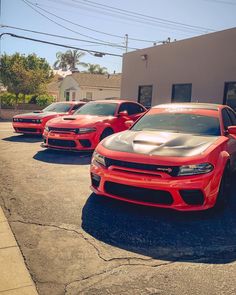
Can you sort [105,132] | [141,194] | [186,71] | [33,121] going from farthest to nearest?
1. [186,71]
2. [33,121]
3. [105,132]
4. [141,194]

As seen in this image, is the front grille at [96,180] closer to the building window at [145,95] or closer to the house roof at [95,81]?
the building window at [145,95]

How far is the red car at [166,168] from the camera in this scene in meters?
3.88

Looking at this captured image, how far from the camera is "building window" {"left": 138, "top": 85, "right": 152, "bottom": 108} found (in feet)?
54.4

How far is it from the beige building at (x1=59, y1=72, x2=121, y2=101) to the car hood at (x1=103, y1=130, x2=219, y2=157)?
1382 inches

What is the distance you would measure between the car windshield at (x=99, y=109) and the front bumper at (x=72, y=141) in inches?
49.4

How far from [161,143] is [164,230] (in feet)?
3.94

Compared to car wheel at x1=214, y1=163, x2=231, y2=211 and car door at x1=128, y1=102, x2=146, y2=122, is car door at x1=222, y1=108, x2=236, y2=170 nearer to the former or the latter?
car wheel at x1=214, y1=163, x2=231, y2=211

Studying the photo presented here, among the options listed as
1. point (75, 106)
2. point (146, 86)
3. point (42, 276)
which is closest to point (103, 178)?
point (42, 276)

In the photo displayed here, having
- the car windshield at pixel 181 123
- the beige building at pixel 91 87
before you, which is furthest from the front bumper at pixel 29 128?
the beige building at pixel 91 87

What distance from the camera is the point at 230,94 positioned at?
12.4m

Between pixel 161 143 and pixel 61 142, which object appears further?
pixel 61 142

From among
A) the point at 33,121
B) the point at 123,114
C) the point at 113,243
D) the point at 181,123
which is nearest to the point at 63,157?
the point at 123,114

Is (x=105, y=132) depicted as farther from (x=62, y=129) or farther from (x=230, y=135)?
(x=230, y=135)

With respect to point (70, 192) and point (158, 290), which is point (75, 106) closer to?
point (70, 192)
